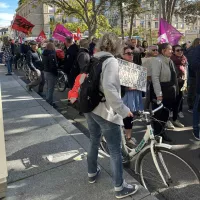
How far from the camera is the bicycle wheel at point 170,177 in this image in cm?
268

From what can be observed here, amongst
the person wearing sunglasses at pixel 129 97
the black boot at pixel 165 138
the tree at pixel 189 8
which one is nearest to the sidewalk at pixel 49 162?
the person wearing sunglasses at pixel 129 97

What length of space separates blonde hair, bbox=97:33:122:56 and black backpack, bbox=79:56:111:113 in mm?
133

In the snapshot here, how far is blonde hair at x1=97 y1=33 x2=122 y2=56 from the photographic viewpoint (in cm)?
246

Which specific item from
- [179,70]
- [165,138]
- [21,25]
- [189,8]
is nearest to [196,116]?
[165,138]

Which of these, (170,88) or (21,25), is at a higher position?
Result: (21,25)

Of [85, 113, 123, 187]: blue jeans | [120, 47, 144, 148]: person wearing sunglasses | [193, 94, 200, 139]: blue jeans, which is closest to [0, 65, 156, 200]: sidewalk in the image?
[85, 113, 123, 187]: blue jeans

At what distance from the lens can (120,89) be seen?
253 cm

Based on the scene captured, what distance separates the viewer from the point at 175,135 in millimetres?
4941

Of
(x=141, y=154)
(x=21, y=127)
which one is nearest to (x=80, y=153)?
(x=141, y=154)

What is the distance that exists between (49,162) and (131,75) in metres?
1.70

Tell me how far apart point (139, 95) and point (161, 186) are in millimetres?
1643

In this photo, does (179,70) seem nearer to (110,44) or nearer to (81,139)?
(81,139)

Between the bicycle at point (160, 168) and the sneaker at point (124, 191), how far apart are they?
1.13ft

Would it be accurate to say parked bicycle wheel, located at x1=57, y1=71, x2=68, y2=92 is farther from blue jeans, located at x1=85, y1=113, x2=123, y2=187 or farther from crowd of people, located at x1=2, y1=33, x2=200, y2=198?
blue jeans, located at x1=85, y1=113, x2=123, y2=187
